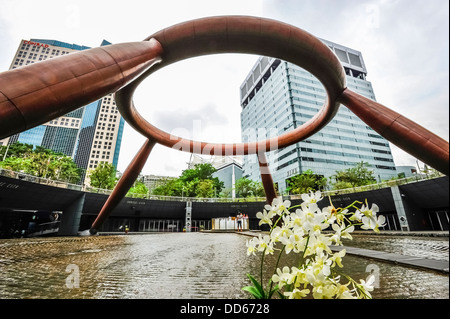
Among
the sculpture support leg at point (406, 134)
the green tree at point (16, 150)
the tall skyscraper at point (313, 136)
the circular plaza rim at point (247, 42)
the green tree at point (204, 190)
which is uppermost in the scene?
the tall skyscraper at point (313, 136)

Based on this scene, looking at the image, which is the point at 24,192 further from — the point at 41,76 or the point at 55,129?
the point at 55,129

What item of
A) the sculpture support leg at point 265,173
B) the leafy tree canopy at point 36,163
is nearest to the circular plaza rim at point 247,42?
the sculpture support leg at point 265,173

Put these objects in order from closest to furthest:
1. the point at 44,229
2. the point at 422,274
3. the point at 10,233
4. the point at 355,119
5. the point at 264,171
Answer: the point at 422,274 < the point at 264,171 < the point at 10,233 < the point at 44,229 < the point at 355,119

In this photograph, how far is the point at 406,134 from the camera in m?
5.93

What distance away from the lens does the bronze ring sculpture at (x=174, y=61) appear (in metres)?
3.45

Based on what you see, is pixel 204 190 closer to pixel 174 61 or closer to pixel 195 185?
pixel 195 185

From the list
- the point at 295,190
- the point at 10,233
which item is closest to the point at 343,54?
the point at 295,190

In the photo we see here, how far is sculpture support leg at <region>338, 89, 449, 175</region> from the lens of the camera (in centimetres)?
505

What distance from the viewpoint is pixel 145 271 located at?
172 inches

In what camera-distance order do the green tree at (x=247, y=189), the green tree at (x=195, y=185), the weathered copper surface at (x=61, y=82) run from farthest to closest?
the green tree at (x=247, y=189), the green tree at (x=195, y=185), the weathered copper surface at (x=61, y=82)

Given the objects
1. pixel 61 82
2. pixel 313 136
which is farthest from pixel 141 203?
pixel 313 136

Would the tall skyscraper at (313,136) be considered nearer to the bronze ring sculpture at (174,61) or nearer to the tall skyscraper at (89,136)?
the bronze ring sculpture at (174,61)

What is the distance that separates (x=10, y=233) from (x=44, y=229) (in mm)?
5906

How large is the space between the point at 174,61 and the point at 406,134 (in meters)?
7.37
